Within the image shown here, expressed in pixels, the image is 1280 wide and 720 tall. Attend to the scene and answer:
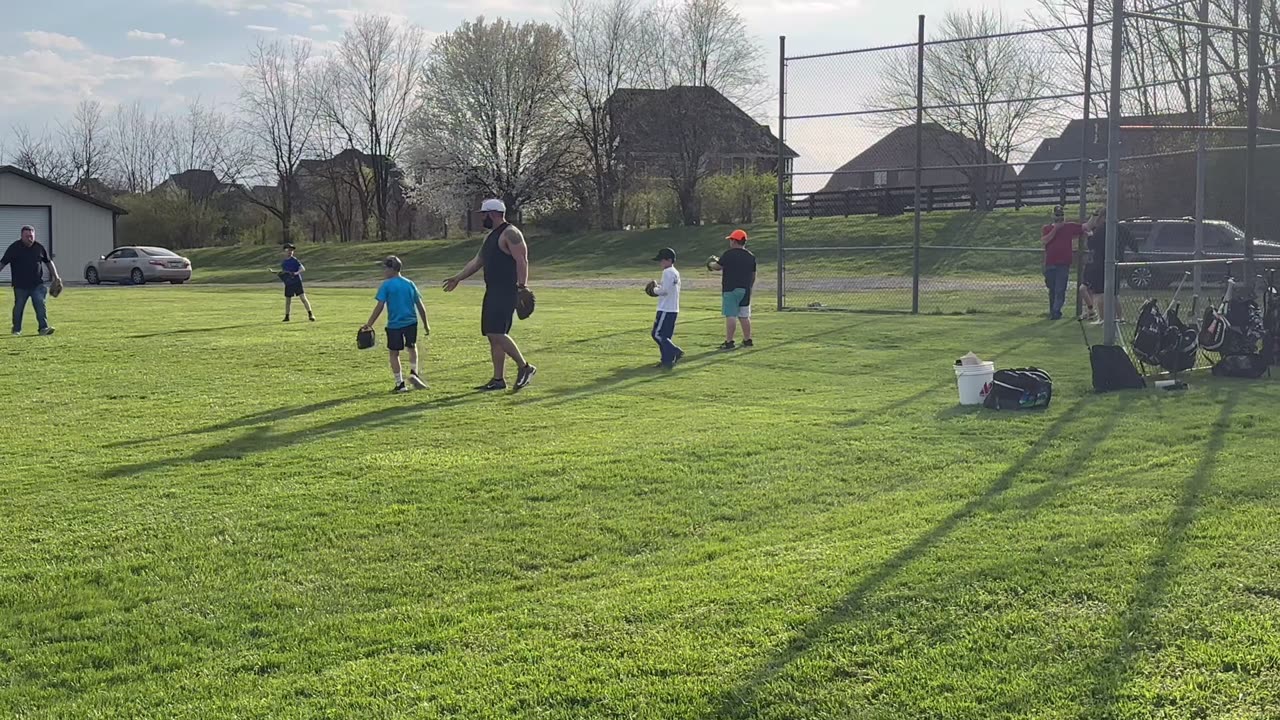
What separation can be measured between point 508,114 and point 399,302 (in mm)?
48728

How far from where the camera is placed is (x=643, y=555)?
18.5 feet

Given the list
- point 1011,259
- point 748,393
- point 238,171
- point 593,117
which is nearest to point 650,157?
point 593,117

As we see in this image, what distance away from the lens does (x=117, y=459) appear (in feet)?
26.6

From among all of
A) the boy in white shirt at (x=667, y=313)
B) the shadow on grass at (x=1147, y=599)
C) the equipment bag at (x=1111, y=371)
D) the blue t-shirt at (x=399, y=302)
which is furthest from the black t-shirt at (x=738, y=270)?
the shadow on grass at (x=1147, y=599)

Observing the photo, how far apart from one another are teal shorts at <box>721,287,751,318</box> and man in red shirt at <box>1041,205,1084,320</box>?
20.9ft

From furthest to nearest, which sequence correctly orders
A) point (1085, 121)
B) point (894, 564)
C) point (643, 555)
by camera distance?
point (1085, 121)
point (643, 555)
point (894, 564)

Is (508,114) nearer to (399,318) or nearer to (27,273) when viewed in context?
(27,273)

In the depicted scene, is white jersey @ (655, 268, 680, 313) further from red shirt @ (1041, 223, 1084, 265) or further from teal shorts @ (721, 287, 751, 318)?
red shirt @ (1041, 223, 1084, 265)

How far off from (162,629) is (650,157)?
2090 inches

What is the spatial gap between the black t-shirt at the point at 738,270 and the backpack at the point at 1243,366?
5.49 m

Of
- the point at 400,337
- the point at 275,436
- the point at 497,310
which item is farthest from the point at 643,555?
the point at 400,337

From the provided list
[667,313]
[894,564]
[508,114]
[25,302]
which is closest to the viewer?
[894,564]

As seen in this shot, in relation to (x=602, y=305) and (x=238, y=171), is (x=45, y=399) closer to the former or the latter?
(x=602, y=305)

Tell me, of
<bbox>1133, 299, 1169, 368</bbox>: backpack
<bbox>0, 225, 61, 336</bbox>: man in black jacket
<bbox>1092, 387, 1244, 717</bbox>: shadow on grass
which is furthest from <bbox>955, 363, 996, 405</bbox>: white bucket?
<bbox>0, 225, 61, 336</bbox>: man in black jacket
